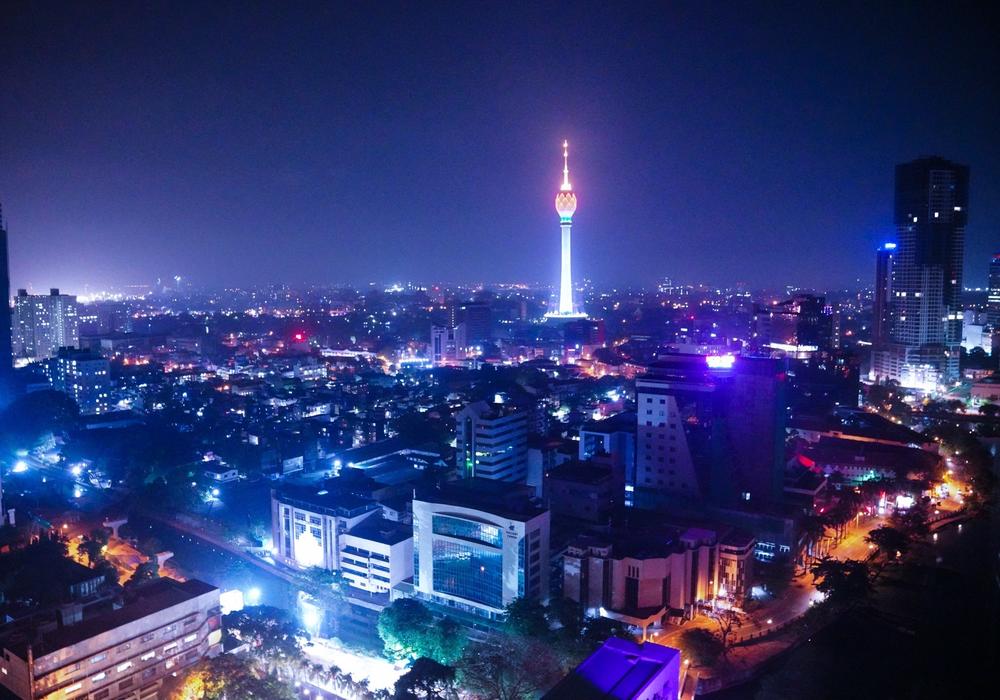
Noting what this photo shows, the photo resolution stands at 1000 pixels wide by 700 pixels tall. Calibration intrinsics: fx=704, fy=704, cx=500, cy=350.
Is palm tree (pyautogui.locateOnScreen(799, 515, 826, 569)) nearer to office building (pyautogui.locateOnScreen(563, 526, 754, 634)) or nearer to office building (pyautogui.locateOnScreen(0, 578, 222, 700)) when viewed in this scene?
office building (pyautogui.locateOnScreen(563, 526, 754, 634))

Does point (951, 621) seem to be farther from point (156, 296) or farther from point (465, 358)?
point (156, 296)

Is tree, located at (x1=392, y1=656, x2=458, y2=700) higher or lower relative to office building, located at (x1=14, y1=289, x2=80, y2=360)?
lower

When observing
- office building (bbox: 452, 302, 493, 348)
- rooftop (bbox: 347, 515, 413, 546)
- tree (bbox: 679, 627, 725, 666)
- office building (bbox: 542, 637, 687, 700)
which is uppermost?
office building (bbox: 452, 302, 493, 348)

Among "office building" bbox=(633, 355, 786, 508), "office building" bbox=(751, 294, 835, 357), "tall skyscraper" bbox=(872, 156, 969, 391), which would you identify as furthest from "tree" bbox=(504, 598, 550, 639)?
"tall skyscraper" bbox=(872, 156, 969, 391)

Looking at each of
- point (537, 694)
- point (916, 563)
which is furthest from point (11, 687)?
point (916, 563)

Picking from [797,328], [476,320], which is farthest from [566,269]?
[797,328]

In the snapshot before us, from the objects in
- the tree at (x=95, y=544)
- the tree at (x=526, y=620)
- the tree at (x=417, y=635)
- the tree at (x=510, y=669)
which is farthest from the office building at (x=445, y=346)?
the tree at (x=510, y=669)

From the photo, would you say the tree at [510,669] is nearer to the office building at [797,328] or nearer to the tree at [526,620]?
the tree at [526,620]
